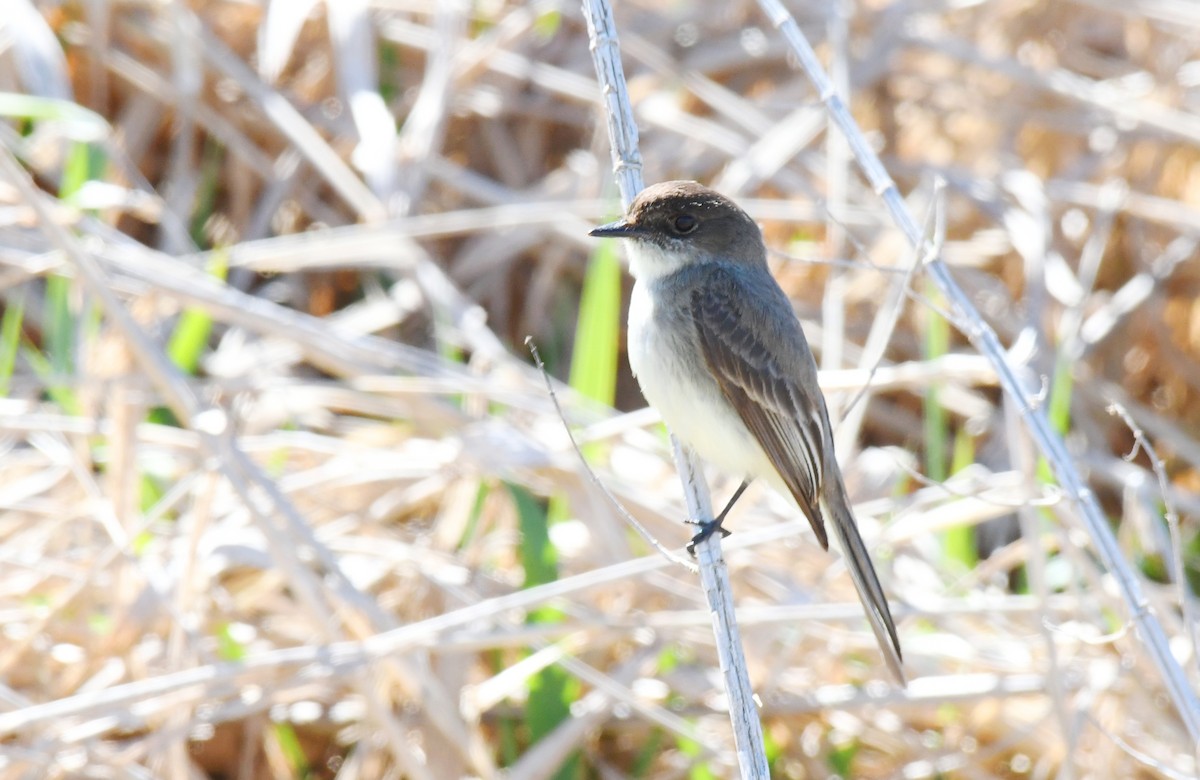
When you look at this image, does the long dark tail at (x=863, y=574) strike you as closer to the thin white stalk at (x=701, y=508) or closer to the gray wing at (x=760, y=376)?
the gray wing at (x=760, y=376)

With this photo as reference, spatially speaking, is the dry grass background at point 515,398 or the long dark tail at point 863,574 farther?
the dry grass background at point 515,398

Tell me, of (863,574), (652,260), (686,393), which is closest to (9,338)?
(652,260)

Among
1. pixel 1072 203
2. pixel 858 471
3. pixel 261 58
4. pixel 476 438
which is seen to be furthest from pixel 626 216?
pixel 1072 203

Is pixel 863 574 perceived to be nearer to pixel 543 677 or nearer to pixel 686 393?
pixel 686 393

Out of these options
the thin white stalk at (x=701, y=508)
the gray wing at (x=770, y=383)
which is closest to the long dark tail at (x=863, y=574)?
the gray wing at (x=770, y=383)

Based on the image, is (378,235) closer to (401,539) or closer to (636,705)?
(401,539)

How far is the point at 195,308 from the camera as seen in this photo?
448 cm

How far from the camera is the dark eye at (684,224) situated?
363 centimetres

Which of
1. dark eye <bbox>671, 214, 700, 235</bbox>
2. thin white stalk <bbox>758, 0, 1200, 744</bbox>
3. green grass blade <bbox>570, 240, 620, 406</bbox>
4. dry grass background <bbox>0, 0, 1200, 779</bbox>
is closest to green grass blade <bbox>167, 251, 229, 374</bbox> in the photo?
dry grass background <bbox>0, 0, 1200, 779</bbox>

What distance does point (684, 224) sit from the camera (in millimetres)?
3650

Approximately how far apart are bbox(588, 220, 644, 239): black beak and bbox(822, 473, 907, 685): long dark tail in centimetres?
75

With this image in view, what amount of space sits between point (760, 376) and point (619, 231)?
19.4 inches

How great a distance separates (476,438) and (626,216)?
1.17 meters

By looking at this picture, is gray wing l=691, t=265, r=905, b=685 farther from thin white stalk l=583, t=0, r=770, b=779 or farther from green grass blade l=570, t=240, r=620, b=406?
green grass blade l=570, t=240, r=620, b=406
